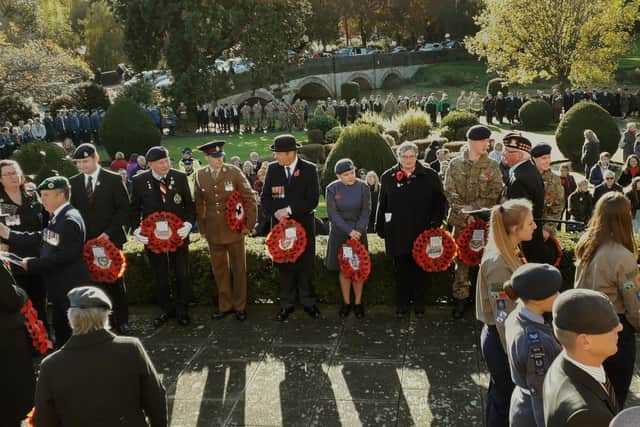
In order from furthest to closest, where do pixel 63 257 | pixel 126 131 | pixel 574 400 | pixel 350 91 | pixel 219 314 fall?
pixel 350 91
pixel 126 131
pixel 219 314
pixel 63 257
pixel 574 400

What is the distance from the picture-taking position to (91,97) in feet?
117

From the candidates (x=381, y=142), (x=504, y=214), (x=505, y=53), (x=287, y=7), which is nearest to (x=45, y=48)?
(x=287, y=7)

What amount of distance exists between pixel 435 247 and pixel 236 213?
2257 millimetres

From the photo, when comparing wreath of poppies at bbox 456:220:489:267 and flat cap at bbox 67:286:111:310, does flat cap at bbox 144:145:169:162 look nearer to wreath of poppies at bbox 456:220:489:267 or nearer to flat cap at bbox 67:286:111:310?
wreath of poppies at bbox 456:220:489:267

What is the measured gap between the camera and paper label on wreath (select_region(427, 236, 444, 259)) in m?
6.82

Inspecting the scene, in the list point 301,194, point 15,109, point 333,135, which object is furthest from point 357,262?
point 15,109

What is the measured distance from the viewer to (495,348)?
Result: 4223mm

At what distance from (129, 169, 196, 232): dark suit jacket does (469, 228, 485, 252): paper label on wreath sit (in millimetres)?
3146

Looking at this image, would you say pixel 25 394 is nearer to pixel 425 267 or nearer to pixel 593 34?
pixel 425 267

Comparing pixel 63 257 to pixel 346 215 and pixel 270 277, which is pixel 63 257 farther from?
pixel 346 215

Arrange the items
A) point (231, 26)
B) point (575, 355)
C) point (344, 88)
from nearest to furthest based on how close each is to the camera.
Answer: point (575, 355), point (231, 26), point (344, 88)

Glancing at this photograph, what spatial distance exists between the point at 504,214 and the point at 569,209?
8367 mm

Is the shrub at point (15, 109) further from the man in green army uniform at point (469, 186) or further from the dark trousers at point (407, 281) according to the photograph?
the man in green army uniform at point (469, 186)

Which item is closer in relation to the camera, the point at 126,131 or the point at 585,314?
the point at 585,314
